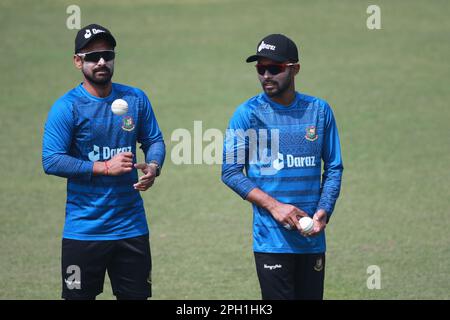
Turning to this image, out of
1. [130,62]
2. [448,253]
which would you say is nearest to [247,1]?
[130,62]

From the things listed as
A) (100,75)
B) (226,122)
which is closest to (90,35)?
(100,75)

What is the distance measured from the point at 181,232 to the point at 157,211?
1.03 m

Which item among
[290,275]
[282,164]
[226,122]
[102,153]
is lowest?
[290,275]

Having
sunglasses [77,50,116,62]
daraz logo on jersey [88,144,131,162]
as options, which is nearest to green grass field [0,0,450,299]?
daraz logo on jersey [88,144,131,162]

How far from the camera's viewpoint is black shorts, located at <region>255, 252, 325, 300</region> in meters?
7.34

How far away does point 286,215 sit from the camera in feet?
23.5

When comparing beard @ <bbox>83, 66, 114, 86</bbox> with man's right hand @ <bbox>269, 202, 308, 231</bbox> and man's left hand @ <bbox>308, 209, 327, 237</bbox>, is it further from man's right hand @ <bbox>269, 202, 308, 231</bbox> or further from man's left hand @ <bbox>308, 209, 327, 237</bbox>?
man's left hand @ <bbox>308, 209, 327, 237</bbox>

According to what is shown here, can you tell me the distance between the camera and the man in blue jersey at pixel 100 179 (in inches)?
294

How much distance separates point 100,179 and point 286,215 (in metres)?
1.53

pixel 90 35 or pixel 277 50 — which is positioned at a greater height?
pixel 90 35

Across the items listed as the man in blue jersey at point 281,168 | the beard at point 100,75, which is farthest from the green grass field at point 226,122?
the beard at point 100,75

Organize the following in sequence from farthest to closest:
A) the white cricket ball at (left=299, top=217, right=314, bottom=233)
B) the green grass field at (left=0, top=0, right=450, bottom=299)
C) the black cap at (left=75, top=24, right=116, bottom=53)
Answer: the green grass field at (left=0, top=0, right=450, bottom=299)
the black cap at (left=75, top=24, right=116, bottom=53)
the white cricket ball at (left=299, top=217, right=314, bottom=233)

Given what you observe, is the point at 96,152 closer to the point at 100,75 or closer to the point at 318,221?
the point at 100,75
